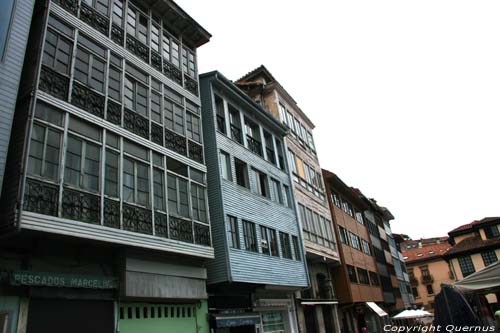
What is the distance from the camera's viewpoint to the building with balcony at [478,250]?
52.5m

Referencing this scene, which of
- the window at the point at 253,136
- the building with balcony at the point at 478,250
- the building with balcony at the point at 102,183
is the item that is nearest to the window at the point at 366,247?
the window at the point at 253,136

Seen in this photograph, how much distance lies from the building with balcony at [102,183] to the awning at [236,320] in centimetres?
61

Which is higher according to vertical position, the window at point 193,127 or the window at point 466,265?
the window at point 193,127

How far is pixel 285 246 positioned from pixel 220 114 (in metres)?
7.10

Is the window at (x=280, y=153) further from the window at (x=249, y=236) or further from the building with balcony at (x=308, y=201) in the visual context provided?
the window at (x=249, y=236)

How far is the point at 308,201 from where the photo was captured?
2489 cm

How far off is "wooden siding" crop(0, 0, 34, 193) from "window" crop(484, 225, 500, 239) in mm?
Answer: 58938

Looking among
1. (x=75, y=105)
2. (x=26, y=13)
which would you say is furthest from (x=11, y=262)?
(x=26, y=13)

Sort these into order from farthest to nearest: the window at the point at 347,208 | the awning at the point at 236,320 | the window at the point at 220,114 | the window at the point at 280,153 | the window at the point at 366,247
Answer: the window at the point at 366,247 < the window at the point at 347,208 < the window at the point at 280,153 < the window at the point at 220,114 < the awning at the point at 236,320

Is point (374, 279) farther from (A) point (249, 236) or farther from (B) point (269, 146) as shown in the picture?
(A) point (249, 236)

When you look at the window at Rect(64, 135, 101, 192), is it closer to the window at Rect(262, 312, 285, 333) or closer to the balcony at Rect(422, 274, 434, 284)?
the window at Rect(262, 312, 285, 333)

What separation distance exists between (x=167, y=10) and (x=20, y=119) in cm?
861

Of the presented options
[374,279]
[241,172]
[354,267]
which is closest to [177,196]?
[241,172]

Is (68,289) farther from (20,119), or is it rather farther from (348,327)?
(348,327)
